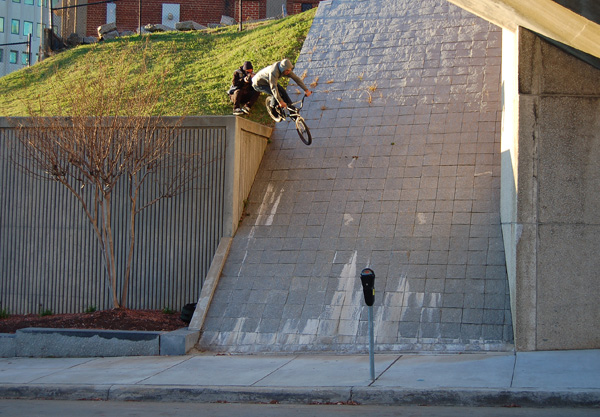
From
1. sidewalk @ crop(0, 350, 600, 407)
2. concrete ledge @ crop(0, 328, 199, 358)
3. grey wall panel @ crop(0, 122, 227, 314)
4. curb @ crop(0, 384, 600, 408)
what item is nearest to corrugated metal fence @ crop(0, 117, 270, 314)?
grey wall panel @ crop(0, 122, 227, 314)

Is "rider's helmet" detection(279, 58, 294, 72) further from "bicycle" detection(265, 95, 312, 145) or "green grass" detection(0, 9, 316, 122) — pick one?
"green grass" detection(0, 9, 316, 122)

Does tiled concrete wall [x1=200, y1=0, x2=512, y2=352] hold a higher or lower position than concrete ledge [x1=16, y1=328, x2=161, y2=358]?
higher

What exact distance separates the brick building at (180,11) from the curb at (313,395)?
2081 cm

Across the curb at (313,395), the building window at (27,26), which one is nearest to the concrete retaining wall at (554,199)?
the curb at (313,395)

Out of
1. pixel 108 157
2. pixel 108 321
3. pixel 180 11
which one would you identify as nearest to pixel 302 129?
pixel 108 157

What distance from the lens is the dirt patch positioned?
12055 mm

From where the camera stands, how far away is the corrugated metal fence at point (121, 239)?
1355 cm

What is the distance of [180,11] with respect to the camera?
29.7 metres

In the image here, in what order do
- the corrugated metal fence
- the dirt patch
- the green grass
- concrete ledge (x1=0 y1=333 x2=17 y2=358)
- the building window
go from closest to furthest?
1. concrete ledge (x1=0 y1=333 x2=17 y2=358)
2. the dirt patch
3. the corrugated metal fence
4. the green grass
5. the building window

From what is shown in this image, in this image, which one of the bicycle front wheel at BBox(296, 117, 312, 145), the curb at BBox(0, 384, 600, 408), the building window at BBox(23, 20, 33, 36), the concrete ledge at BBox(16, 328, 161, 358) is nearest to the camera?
the curb at BBox(0, 384, 600, 408)

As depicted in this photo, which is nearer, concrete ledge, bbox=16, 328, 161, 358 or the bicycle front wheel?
concrete ledge, bbox=16, 328, 161, 358

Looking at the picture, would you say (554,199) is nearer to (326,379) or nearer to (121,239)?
(326,379)

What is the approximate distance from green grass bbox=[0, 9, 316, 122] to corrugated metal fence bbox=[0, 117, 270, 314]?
3139 millimetres

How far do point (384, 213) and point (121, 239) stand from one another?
4983 mm
